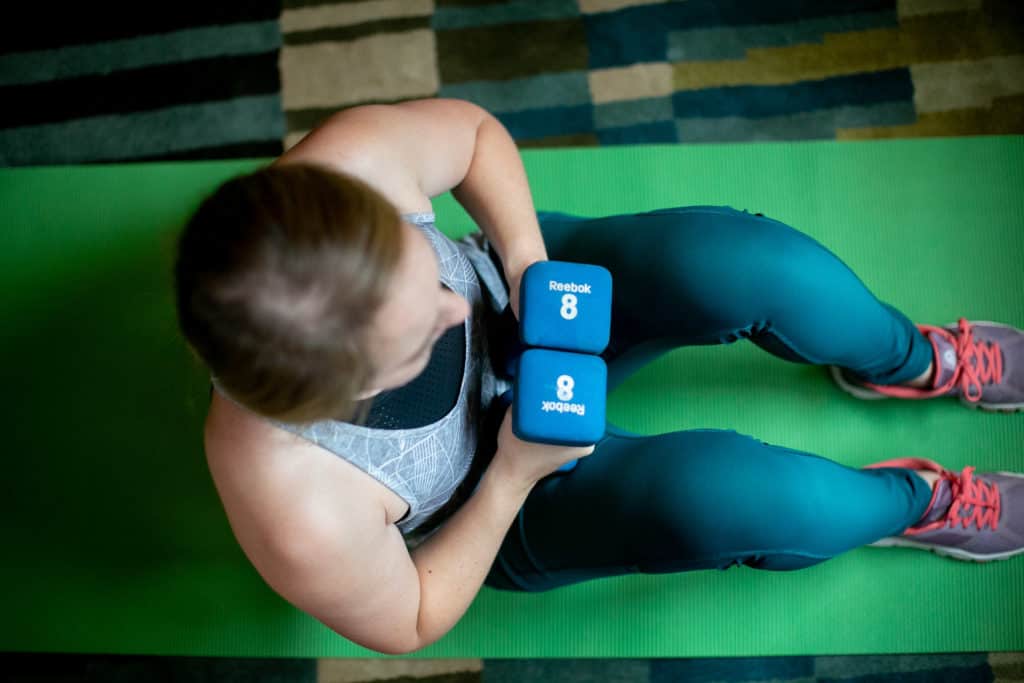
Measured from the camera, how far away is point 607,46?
1513 millimetres

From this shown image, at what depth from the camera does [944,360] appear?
115cm

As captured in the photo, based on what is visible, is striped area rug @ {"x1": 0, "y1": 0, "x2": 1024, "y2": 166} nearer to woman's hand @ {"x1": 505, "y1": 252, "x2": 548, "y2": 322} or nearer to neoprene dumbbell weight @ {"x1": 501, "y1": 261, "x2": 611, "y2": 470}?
woman's hand @ {"x1": 505, "y1": 252, "x2": 548, "y2": 322}

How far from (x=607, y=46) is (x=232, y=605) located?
1.17 m

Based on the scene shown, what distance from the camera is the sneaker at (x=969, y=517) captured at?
113cm

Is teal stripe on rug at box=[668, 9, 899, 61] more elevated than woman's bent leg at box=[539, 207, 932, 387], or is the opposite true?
teal stripe on rug at box=[668, 9, 899, 61]

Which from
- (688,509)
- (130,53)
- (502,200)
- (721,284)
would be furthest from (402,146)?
(130,53)

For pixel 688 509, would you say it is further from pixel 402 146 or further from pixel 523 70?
pixel 523 70

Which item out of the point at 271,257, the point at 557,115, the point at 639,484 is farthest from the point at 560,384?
the point at 557,115

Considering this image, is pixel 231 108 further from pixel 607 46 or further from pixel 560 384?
pixel 560 384

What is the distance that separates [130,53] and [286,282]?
1317 millimetres

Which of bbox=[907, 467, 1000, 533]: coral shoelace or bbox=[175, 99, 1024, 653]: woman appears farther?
bbox=[907, 467, 1000, 533]: coral shoelace

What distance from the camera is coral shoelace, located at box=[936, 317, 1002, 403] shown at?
3.81 ft

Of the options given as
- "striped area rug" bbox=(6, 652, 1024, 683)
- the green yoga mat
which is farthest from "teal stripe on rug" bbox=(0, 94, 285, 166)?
"striped area rug" bbox=(6, 652, 1024, 683)

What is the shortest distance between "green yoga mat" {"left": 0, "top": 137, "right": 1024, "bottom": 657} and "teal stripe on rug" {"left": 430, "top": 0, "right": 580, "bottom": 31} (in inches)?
14.0
